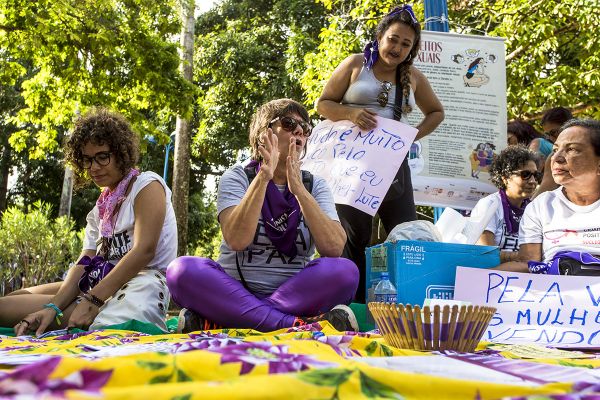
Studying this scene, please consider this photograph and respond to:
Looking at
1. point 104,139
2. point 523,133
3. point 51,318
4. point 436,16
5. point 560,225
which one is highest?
point 436,16

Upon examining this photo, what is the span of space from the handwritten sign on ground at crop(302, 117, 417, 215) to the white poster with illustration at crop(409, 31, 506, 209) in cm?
113

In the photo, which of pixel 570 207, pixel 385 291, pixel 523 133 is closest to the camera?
pixel 385 291

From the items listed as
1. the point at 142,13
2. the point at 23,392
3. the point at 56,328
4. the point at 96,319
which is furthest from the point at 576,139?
the point at 142,13

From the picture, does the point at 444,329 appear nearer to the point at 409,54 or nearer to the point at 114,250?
the point at 114,250

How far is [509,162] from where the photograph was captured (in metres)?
4.55

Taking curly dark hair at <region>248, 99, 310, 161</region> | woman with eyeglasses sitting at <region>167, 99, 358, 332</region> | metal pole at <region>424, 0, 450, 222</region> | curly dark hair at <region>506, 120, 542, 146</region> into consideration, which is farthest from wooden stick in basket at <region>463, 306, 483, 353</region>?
metal pole at <region>424, 0, 450, 222</region>

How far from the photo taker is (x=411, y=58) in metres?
4.10

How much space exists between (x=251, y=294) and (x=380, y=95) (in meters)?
1.51

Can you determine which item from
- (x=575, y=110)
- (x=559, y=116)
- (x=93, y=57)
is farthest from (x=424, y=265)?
(x=93, y=57)

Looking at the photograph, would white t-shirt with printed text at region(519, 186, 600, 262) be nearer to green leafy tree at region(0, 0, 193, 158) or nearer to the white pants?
the white pants

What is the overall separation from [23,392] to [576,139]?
3067 mm

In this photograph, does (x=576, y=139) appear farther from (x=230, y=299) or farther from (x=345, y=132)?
(x=230, y=299)

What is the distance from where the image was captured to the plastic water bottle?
3252 mm

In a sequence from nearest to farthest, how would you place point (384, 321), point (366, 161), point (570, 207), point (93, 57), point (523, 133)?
1. point (384, 321)
2. point (570, 207)
3. point (366, 161)
4. point (523, 133)
5. point (93, 57)
